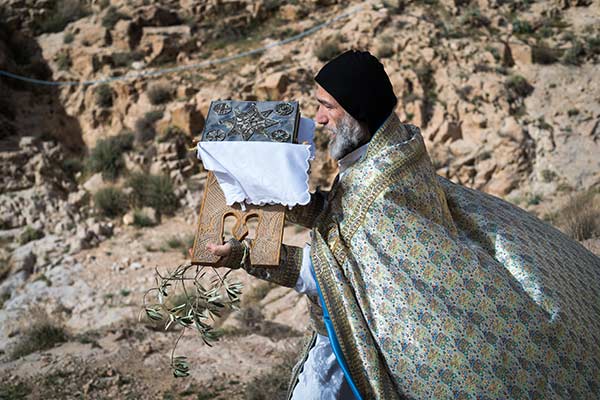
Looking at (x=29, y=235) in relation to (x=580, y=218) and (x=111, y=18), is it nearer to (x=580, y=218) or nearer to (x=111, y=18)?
(x=111, y=18)

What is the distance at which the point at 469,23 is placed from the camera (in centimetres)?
1134

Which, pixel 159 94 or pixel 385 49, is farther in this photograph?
pixel 159 94

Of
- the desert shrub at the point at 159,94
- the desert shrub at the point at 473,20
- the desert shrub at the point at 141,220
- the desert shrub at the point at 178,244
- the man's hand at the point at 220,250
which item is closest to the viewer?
the man's hand at the point at 220,250

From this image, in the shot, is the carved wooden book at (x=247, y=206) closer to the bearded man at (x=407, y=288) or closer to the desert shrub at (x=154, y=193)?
the bearded man at (x=407, y=288)

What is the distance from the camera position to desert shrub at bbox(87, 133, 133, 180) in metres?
10.5

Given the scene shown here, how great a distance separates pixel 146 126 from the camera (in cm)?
1084

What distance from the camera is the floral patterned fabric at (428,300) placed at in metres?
2.54

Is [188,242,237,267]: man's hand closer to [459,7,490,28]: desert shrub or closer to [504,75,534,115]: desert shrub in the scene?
[504,75,534,115]: desert shrub

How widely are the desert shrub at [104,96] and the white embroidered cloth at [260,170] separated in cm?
911

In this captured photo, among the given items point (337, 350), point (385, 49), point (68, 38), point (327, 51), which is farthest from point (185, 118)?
point (337, 350)

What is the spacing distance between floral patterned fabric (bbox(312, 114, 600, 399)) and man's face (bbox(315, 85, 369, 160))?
3.5 inches

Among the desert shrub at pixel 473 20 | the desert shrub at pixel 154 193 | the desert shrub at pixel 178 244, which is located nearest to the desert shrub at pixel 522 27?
the desert shrub at pixel 473 20

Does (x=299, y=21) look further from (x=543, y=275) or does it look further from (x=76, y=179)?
(x=543, y=275)

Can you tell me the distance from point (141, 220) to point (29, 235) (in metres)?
1.67
